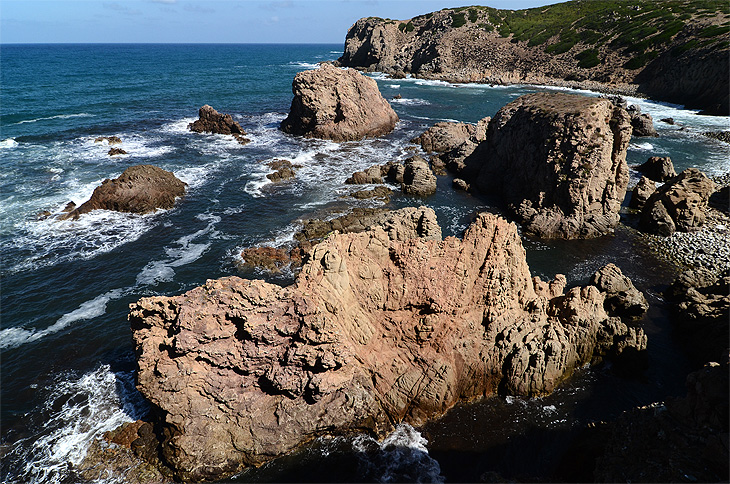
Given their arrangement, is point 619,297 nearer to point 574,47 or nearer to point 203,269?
point 203,269

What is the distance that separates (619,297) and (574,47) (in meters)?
124

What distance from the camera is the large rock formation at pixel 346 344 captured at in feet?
47.5

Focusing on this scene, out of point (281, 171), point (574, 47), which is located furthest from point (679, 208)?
point (574, 47)

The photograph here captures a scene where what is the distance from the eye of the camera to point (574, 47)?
118125 millimetres

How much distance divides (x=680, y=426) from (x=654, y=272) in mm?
21506

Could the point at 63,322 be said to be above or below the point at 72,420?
above

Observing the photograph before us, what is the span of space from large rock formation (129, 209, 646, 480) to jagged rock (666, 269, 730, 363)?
6.53 metres

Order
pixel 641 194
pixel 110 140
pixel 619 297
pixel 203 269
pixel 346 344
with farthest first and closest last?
pixel 110 140 → pixel 641 194 → pixel 203 269 → pixel 619 297 → pixel 346 344

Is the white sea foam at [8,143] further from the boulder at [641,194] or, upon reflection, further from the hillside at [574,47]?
the hillside at [574,47]

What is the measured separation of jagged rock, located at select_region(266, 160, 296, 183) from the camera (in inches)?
1790

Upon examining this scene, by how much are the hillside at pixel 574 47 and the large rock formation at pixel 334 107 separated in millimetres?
63359

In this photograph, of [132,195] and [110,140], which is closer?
[132,195]

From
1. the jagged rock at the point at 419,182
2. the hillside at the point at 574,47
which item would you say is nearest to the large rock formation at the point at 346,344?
the jagged rock at the point at 419,182

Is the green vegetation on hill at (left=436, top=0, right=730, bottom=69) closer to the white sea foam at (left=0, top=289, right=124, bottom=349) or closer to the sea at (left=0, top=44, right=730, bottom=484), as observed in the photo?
the sea at (left=0, top=44, right=730, bottom=484)
